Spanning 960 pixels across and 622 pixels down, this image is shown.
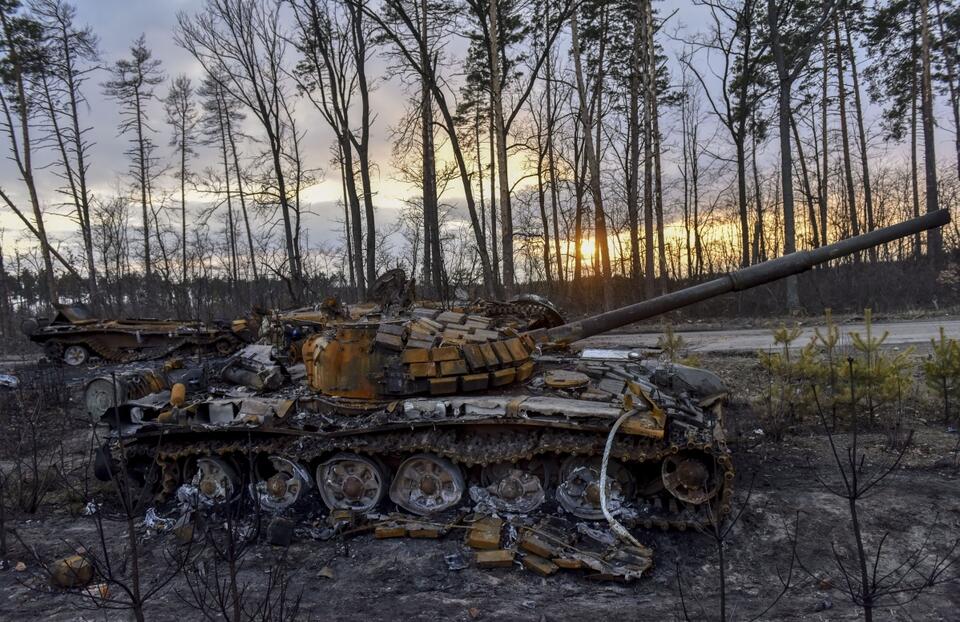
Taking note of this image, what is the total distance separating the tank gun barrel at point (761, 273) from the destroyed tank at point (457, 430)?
22mm

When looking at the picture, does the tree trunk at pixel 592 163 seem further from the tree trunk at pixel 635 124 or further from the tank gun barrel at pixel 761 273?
the tank gun barrel at pixel 761 273

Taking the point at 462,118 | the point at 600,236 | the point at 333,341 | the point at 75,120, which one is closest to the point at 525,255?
the point at 462,118

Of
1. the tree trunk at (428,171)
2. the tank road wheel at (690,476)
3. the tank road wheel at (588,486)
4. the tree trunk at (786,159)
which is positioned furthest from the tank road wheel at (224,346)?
the tree trunk at (786,159)

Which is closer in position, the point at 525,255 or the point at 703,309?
the point at 703,309

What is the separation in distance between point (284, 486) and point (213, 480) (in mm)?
862

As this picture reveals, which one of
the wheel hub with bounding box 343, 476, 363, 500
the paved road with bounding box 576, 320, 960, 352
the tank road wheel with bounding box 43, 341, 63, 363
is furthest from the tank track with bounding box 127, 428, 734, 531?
the tank road wheel with bounding box 43, 341, 63, 363

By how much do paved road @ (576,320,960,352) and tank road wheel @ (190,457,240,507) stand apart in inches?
322

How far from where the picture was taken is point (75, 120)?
25734mm

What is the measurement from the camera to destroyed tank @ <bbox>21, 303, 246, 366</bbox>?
57.3ft

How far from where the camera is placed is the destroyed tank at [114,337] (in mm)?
17453

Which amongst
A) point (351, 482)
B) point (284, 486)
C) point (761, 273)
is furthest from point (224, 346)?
point (761, 273)

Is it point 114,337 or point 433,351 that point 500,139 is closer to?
point 433,351

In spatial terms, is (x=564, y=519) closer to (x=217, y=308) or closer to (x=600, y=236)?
(x=600, y=236)

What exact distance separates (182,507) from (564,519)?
13.9 feet
